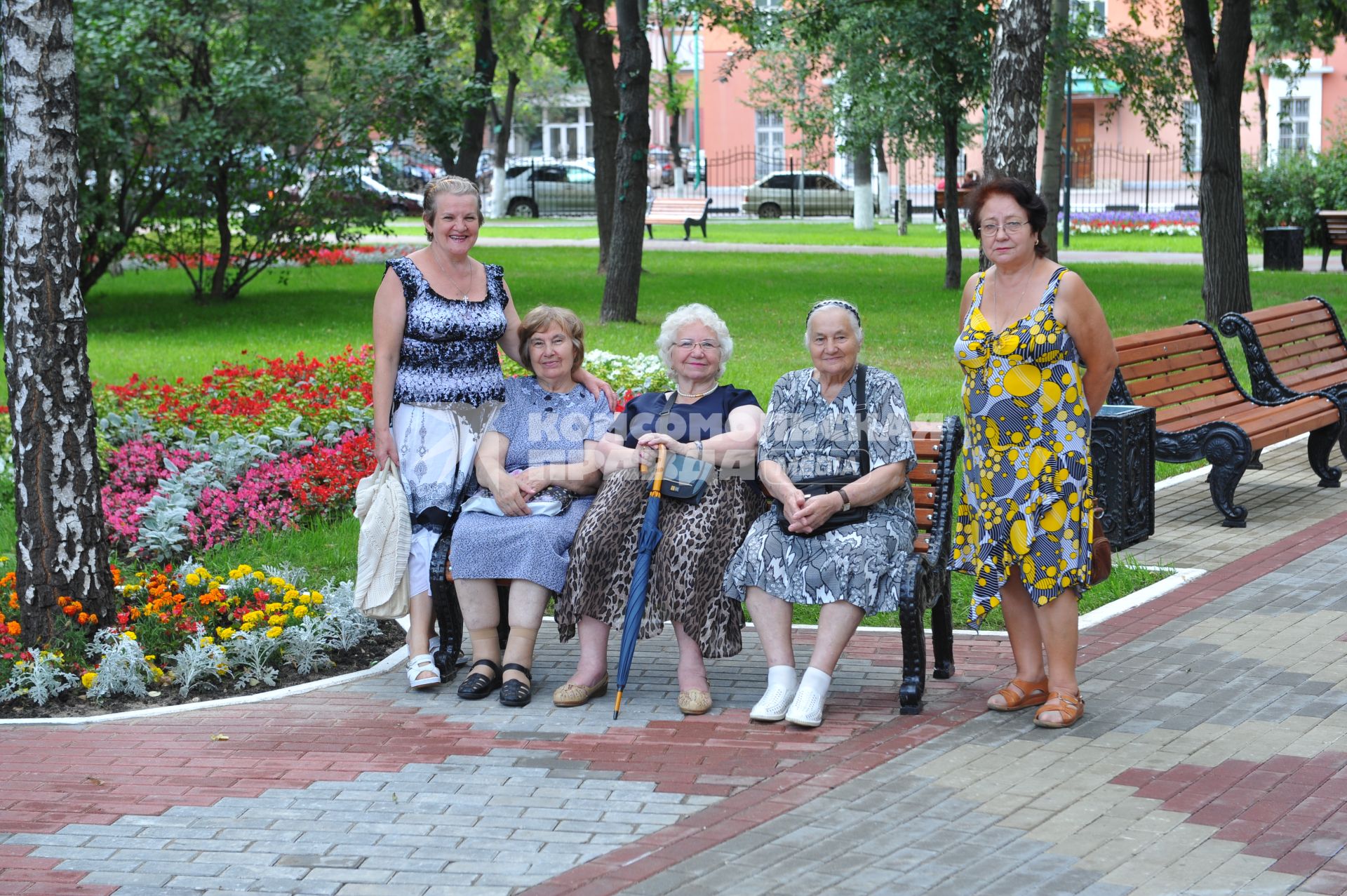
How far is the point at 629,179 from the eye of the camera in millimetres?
16469

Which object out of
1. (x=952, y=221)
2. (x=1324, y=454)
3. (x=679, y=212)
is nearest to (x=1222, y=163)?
(x=952, y=221)

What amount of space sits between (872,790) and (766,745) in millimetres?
527

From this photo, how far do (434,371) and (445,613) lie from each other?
35.6 inches

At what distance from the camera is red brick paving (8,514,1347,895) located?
170 inches

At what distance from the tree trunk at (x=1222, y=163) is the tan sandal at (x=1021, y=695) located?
36.8ft

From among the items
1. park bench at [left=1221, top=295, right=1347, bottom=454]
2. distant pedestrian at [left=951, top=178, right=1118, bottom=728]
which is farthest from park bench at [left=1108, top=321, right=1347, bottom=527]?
distant pedestrian at [left=951, top=178, right=1118, bottom=728]

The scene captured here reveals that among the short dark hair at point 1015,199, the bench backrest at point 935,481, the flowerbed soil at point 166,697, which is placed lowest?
the flowerbed soil at point 166,697

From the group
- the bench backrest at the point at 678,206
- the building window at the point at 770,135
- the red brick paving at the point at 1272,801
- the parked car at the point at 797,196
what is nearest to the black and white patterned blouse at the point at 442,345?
the red brick paving at the point at 1272,801

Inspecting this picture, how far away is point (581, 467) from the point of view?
589 cm

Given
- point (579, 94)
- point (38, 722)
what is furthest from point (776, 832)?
point (579, 94)

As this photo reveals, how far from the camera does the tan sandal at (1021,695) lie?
17.6 ft

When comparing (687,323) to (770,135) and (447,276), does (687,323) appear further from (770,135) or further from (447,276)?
(770,135)

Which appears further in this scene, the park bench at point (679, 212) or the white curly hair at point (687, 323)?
the park bench at point (679, 212)

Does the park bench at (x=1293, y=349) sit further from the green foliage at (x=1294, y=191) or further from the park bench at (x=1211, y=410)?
the green foliage at (x=1294, y=191)
